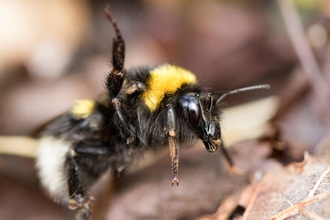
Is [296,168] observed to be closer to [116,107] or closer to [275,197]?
[275,197]

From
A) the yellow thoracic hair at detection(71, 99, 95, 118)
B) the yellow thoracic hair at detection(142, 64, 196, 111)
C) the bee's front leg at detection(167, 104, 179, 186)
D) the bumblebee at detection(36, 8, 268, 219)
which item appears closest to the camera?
the bee's front leg at detection(167, 104, 179, 186)

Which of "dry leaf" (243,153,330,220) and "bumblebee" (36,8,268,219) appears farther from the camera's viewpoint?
"bumblebee" (36,8,268,219)

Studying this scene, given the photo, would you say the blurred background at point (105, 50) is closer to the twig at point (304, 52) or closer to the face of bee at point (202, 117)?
the twig at point (304, 52)

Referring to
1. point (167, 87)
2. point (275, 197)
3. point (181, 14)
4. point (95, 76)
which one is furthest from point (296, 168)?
point (181, 14)

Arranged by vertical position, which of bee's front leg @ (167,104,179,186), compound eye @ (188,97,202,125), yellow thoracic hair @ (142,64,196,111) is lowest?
bee's front leg @ (167,104,179,186)

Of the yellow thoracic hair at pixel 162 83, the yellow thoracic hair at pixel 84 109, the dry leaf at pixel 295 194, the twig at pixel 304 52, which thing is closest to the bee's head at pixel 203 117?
the yellow thoracic hair at pixel 162 83

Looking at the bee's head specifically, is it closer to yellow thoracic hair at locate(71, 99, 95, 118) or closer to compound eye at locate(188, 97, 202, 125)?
compound eye at locate(188, 97, 202, 125)

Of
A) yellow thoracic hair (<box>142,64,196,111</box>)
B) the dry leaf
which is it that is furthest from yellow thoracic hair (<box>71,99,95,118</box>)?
the dry leaf

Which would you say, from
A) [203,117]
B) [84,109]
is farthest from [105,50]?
[203,117]
